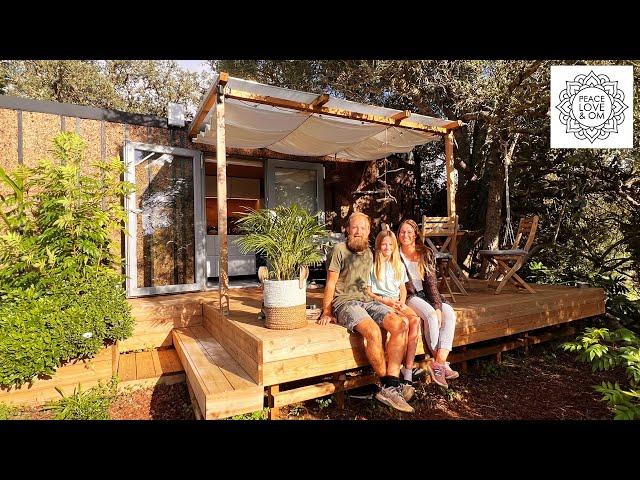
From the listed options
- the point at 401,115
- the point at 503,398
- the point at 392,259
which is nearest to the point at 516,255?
the point at 503,398

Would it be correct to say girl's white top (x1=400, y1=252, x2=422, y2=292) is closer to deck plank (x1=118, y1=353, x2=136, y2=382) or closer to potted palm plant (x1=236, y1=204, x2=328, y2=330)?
potted palm plant (x1=236, y1=204, x2=328, y2=330)

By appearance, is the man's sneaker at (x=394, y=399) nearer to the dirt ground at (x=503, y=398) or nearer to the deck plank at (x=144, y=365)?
the dirt ground at (x=503, y=398)

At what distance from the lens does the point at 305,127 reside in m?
4.88

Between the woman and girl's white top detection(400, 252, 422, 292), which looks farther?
girl's white top detection(400, 252, 422, 292)

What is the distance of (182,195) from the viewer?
531 cm

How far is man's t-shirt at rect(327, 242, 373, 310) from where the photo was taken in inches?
119

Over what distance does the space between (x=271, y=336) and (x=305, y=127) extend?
3.14m

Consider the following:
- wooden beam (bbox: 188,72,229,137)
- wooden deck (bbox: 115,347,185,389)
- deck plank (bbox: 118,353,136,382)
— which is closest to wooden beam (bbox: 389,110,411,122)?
wooden beam (bbox: 188,72,229,137)

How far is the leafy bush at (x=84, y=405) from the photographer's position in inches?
116

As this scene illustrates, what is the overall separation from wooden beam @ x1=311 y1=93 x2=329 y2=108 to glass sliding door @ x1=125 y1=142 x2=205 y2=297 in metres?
2.23
